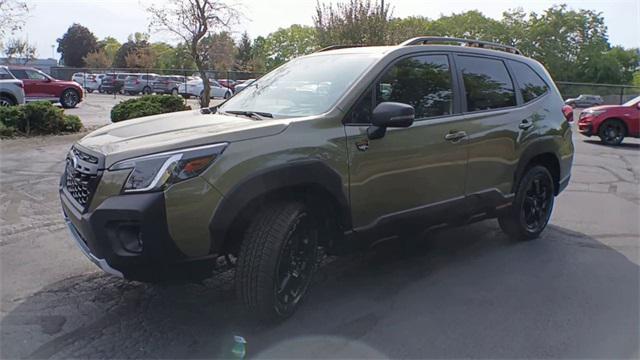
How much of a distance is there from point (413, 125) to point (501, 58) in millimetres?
1700

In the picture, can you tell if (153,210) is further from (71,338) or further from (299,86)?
(299,86)

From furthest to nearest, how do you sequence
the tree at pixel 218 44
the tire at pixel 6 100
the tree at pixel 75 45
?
the tree at pixel 75 45, the tree at pixel 218 44, the tire at pixel 6 100

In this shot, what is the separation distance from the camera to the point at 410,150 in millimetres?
4012

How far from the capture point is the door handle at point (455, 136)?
432 cm

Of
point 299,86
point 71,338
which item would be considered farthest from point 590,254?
point 71,338

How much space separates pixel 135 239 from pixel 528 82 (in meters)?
4.21

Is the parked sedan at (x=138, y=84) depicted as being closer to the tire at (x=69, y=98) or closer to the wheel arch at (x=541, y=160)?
the tire at (x=69, y=98)

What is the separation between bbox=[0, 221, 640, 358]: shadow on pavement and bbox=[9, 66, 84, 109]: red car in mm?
19041

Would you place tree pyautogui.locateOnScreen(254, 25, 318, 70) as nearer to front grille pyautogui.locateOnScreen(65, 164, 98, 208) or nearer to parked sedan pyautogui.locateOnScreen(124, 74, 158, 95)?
parked sedan pyautogui.locateOnScreen(124, 74, 158, 95)

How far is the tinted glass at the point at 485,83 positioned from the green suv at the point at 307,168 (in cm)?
2

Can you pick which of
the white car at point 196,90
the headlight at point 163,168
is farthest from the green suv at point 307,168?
the white car at point 196,90

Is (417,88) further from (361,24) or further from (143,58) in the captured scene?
(143,58)

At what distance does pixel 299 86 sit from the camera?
4246 mm

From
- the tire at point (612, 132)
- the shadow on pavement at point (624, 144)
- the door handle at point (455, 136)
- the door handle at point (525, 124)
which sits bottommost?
the shadow on pavement at point (624, 144)
